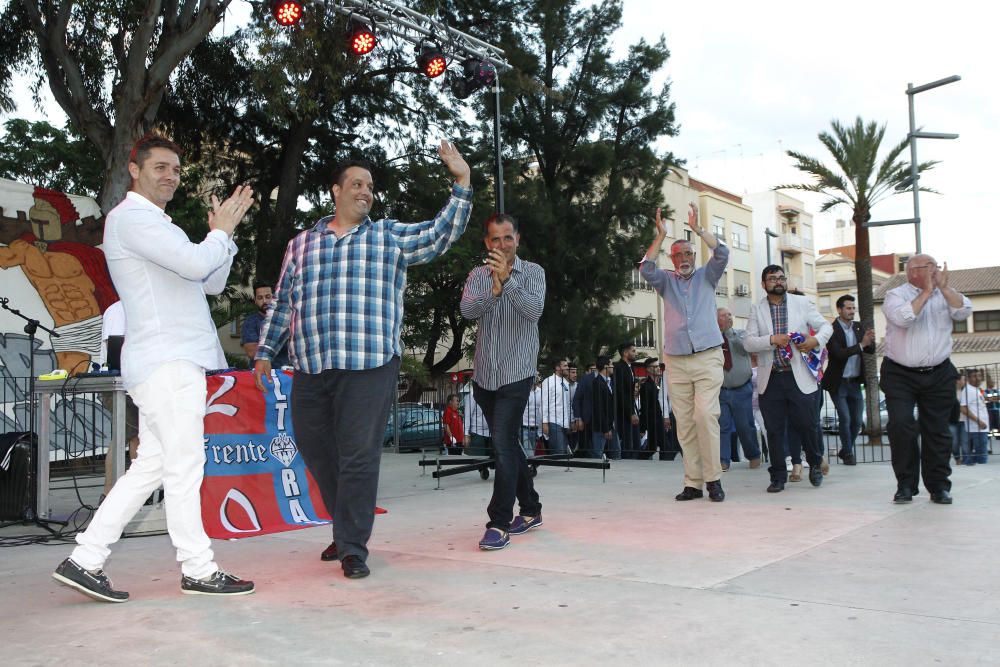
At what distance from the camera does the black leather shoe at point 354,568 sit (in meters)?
4.27

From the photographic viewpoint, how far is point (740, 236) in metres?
61.2

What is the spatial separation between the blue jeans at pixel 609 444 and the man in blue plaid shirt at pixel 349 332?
7.83 meters

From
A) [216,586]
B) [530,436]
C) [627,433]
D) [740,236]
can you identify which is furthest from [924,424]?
[740,236]

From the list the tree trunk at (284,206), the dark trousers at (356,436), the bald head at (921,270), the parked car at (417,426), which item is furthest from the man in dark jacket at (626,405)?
the tree trunk at (284,206)

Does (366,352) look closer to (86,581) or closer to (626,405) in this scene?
(86,581)

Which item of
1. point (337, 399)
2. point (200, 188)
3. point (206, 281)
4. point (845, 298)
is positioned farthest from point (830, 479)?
point (200, 188)

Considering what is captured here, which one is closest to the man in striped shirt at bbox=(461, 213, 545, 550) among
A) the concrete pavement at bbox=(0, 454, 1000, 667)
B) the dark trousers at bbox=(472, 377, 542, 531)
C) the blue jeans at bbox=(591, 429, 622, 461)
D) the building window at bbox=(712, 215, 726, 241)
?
the dark trousers at bbox=(472, 377, 542, 531)

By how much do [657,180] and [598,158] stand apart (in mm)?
2463

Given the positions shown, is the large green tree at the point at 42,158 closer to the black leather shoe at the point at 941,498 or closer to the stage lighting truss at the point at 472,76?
the stage lighting truss at the point at 472,76

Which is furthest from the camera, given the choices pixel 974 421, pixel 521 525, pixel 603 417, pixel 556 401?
pixel 556 401

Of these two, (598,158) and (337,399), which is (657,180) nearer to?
(598,158)

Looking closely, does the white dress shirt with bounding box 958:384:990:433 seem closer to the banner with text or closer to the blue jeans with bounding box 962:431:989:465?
the blue jeans with bounding box 962:431:989:465

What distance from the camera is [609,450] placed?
40.0 feet

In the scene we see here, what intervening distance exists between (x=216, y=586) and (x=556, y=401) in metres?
9.91
